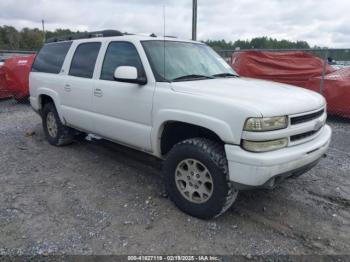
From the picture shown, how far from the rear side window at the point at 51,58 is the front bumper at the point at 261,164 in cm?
379

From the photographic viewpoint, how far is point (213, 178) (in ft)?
11.0

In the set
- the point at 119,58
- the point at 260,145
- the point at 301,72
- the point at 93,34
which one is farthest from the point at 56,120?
the point at 301,72

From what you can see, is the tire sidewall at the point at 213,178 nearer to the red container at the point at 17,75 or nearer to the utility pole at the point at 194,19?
the utility pole at the point at 194,19

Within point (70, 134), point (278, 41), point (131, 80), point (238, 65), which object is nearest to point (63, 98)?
point (70, 134)

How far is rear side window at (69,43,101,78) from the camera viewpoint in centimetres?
498

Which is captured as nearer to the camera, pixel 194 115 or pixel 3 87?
pixel 194 115

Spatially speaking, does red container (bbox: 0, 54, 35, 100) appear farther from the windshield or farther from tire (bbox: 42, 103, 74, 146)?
the windshield

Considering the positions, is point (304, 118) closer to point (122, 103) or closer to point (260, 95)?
point (260, 95)

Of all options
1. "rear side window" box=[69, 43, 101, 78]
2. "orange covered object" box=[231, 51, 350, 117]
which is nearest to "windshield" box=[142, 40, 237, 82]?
"rear side window" box=[69, 43, 101, 78]

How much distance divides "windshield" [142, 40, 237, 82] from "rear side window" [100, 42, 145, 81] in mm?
169

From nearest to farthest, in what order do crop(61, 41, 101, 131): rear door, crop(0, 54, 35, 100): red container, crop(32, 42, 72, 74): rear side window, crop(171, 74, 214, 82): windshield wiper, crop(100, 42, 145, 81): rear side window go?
crop(171, 74, 214, 82): windshield wiper
crop(100, 42, 145, 81): rear side window
crop(61, 41, 101, 131): rear door
crop(32, 42, 72, 74): rear side window
crop(0, 54, 35, 100): red container

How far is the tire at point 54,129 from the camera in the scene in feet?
20.0

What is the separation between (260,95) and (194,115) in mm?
688

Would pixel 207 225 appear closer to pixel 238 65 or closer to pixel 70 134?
pixel 70 134
